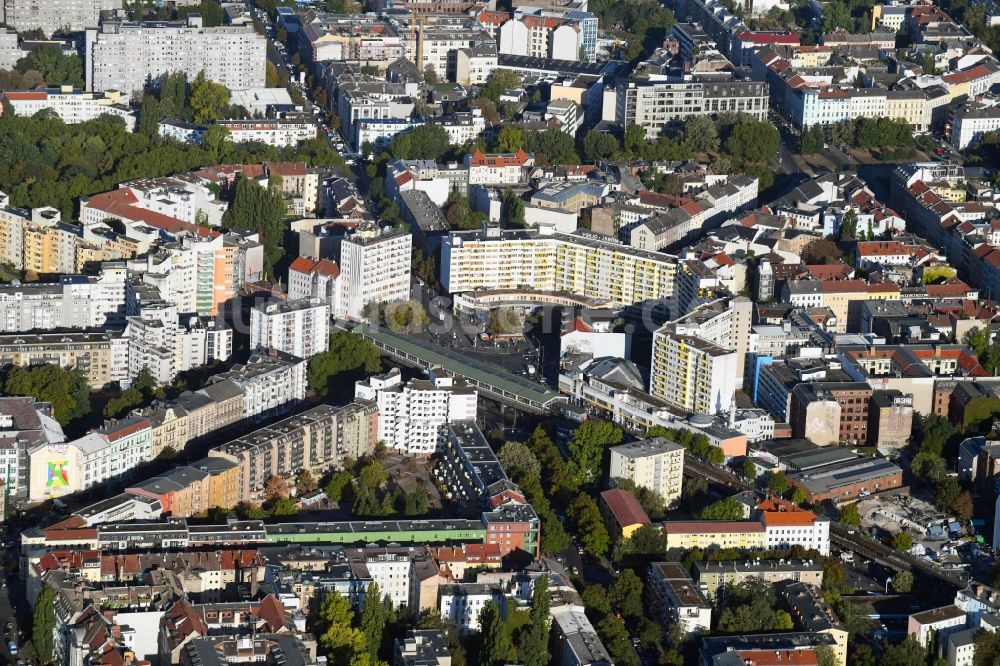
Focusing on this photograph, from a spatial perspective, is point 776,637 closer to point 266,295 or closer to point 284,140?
point 266,295

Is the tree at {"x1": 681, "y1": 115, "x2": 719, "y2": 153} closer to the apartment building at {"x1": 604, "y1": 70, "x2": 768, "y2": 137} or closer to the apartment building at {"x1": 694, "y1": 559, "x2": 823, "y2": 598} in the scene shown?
the apartment building at {"x1": 604, "y1": 70, "x2": 768, "y2": 137}

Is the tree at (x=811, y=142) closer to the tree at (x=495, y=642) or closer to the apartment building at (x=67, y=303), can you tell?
the apartment building at (x=67, y=303)

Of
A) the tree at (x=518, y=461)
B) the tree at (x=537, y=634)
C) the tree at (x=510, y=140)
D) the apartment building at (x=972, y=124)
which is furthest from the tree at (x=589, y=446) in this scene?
the apartment building at (x=972, y=124)

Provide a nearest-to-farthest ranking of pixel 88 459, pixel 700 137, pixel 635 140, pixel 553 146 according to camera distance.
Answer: pixel 88 459
pixel 553 146
pixel 635 140
pixel 700 137

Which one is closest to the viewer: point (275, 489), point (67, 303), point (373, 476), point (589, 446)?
point (275, 489)

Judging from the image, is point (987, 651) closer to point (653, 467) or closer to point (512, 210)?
point (653, 467)

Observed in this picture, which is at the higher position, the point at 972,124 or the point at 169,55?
the point at 169,55

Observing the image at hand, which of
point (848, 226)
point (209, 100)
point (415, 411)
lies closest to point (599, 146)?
point (848, 226)

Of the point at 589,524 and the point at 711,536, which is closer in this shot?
the point at 711,536

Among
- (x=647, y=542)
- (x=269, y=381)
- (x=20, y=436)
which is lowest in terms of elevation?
(x=647, y=542)
